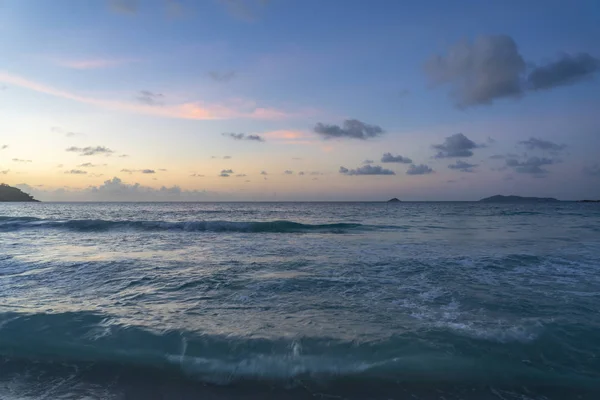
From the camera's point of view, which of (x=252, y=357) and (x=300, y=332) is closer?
(x=252, y=357)

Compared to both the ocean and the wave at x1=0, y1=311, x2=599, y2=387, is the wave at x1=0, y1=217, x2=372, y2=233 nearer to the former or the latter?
the ocean

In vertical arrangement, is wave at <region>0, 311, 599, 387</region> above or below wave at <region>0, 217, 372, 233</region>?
below

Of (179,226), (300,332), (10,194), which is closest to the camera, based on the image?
(300,332)

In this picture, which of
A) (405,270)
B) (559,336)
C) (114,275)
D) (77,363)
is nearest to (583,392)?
(559,336)

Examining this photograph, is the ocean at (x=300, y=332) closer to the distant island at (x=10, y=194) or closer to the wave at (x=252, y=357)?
the wave at (x=252, y=357)

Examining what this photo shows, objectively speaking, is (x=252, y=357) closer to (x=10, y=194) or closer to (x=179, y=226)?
(x=179, y=226)

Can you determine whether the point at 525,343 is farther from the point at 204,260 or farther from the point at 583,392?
the point at 204,260

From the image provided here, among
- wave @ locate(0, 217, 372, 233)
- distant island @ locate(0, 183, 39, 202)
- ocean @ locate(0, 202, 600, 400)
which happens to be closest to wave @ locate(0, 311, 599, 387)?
ocean @ locate(0, 202, 600, 400)

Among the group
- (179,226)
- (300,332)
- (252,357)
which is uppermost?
(179,226)

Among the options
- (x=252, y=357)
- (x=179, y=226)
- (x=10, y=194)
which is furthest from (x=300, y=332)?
(x=10, y=194)

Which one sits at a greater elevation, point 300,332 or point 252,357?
point 300,332

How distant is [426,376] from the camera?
17.9 ft

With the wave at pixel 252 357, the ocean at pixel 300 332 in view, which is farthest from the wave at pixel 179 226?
the wave at pixel 252 357

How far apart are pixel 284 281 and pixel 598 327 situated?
7.86 m
